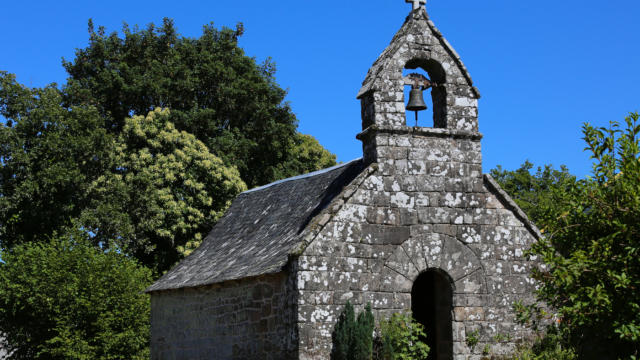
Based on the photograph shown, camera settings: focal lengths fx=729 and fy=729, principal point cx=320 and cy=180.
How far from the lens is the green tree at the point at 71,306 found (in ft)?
70.3

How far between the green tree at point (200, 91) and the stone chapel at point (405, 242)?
17360 millimetres

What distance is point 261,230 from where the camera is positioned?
17.1 metres

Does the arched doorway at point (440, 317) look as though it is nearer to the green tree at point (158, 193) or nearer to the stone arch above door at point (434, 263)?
the stone arch above door at point (434, 263)

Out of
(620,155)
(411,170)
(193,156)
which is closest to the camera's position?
(620,155)

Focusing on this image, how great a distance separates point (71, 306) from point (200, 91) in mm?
13785

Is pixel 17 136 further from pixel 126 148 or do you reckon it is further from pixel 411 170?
pixel 411 170

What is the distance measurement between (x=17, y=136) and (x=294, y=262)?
18.0 m

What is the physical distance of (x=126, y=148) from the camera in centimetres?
2945

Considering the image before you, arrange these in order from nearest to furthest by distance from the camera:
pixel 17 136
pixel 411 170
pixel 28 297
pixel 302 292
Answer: pixel 302 292 < pixel 411 170 < pixel 28 297 < pixel 17 136

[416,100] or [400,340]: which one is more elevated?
[416,100]

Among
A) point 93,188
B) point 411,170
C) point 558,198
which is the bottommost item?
point 558,198

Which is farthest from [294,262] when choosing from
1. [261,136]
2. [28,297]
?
[261,136]

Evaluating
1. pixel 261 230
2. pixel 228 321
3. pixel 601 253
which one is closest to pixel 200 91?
pixel 261 230

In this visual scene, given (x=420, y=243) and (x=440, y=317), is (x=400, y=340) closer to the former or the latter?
(x=440, y=317)
